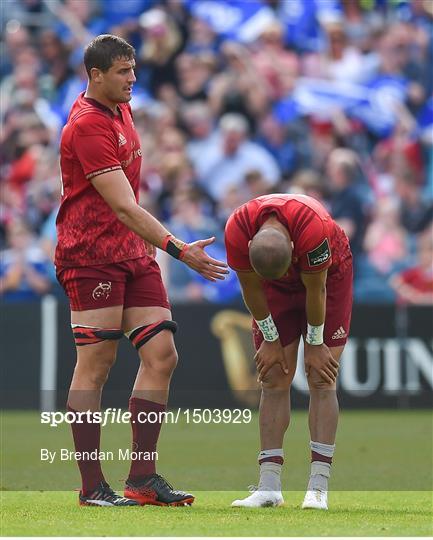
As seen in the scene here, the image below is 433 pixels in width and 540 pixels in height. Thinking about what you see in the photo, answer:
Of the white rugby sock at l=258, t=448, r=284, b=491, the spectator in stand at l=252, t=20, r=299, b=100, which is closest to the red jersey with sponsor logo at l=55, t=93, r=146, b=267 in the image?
the white rugby sock at l=258, t=448, r=284, b=491

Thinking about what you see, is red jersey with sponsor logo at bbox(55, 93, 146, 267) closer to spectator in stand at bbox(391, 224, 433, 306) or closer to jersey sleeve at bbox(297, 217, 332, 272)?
jersey sleeve at bbox(297, 217, 332, 272)

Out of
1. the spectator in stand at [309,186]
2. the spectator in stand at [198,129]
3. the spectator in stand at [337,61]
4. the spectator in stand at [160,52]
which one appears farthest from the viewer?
the spectator in stand at [337,61]

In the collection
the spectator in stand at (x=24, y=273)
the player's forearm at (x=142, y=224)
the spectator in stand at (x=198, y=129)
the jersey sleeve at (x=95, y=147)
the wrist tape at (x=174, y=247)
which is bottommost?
the wrist tape at (x=174, y=247)

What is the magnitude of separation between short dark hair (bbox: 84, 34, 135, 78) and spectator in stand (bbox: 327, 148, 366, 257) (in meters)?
9.49

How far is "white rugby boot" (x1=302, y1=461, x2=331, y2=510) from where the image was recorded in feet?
22.9

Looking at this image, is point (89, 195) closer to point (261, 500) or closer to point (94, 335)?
point (94, 335)

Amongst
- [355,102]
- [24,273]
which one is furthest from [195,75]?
[24,273]

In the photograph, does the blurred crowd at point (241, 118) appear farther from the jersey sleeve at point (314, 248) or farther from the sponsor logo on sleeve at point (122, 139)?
the jersey sleeve at point (314, 248)

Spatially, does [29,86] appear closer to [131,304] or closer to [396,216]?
[396,216]

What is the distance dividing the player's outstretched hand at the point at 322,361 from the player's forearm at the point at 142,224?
105cm

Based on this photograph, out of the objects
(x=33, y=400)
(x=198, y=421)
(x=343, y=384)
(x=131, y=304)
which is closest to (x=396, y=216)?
(x=343, y=384)

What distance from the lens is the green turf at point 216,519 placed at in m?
5.82

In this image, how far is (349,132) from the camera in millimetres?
17828

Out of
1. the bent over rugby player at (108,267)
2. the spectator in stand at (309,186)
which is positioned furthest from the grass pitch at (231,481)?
the spectator in stand at (309,186)
